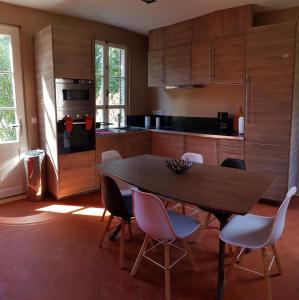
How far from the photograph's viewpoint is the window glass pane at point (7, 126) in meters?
4.00

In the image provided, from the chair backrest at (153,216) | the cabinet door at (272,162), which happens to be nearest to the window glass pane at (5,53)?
the chair backrest at (153,216)

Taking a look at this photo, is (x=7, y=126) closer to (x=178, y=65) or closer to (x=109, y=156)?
(x=109, y=156)

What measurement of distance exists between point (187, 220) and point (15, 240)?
5.89ft

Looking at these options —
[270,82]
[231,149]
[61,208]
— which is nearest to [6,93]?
[61,208]

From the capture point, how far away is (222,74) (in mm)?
4133

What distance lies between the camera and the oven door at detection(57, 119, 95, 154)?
3.90 meters

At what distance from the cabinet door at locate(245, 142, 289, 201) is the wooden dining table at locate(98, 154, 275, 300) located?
4.43ft

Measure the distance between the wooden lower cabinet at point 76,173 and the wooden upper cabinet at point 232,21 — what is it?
2527 millimetres

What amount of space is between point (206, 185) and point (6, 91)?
317 centimetres

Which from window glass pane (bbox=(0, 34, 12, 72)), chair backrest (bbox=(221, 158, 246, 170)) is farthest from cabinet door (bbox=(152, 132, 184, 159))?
window glass pane (bbox=(0, 34, 12, 72))

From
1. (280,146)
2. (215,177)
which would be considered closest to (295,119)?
(280,146)

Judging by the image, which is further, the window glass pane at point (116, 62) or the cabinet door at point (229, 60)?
the window glass pane at point (116, 62)

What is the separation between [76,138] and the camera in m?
4.07

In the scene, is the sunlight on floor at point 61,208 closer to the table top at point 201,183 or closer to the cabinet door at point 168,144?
the table top at point 201,183
